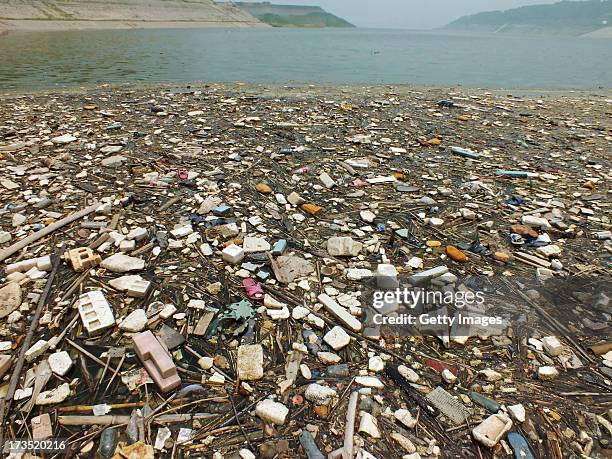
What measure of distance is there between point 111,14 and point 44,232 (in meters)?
80.0

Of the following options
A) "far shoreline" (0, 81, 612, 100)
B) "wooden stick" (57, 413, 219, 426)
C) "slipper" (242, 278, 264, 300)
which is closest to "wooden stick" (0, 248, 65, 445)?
"wooden stick" (57, 413, 219, 426)

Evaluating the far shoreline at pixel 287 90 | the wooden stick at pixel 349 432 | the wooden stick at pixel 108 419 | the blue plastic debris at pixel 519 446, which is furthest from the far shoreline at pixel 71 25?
the blue plastic debris at pixel 519 446

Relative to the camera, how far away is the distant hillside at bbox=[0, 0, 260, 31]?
4722 centimetres

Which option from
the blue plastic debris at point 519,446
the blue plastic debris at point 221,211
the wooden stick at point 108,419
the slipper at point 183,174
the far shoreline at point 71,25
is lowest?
the wooden stick at point 108,419

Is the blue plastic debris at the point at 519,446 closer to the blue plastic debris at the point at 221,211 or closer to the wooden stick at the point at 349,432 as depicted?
the wooden stick at the point at 349,432

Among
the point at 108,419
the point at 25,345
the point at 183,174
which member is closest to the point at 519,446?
the point at 108,419

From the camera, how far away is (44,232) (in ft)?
11.6

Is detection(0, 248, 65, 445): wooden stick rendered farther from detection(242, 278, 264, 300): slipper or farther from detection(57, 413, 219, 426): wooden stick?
detection(242, 278, 264, 300): slipper

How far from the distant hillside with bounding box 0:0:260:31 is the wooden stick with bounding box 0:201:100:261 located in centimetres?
5087

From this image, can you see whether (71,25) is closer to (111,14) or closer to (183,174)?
(111,14)

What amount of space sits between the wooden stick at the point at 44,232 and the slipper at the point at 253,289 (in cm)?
229

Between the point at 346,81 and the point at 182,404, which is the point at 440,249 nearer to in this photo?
the point at 182,404

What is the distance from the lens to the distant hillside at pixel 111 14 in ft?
155

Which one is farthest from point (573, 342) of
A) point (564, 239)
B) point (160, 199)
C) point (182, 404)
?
point (160, 199)
